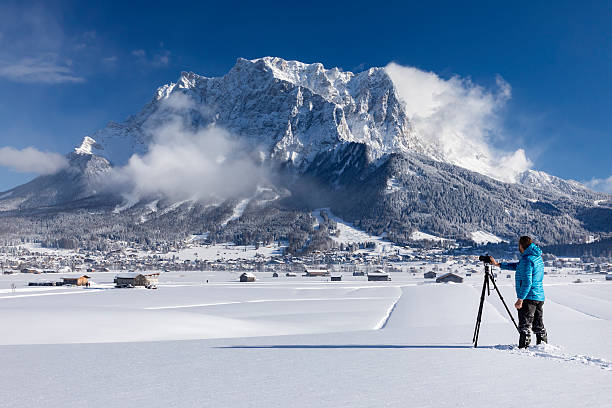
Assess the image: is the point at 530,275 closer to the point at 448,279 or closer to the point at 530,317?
the point at 530,317

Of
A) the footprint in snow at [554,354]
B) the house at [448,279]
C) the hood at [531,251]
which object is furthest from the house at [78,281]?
the hood at [531,251]

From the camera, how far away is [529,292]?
10.9 metres

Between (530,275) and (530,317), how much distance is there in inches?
37.0

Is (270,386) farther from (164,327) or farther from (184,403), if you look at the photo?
(164,327)

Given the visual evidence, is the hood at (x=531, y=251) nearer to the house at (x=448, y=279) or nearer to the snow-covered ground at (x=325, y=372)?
the snow-covered ground at (x=325, y=372)

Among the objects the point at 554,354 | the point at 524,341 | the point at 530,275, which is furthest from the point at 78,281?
the point at 554,354

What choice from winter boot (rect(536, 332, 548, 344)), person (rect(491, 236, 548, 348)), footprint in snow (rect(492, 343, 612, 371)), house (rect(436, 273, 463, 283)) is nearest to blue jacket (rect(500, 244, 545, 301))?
person (rect(491, 236, 548, 348))

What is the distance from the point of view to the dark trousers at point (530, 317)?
10570 mm

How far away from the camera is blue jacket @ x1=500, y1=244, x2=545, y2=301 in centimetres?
1059

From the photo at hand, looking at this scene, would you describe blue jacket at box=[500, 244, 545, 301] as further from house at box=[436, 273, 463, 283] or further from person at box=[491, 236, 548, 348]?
house at box=[436, 273, 463, 283]

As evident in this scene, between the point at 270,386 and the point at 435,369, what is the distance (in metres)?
3.04

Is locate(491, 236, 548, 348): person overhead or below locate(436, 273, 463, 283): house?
overhead

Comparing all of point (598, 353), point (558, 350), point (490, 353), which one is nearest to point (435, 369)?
point (490, 353)

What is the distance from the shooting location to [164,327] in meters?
21.8
